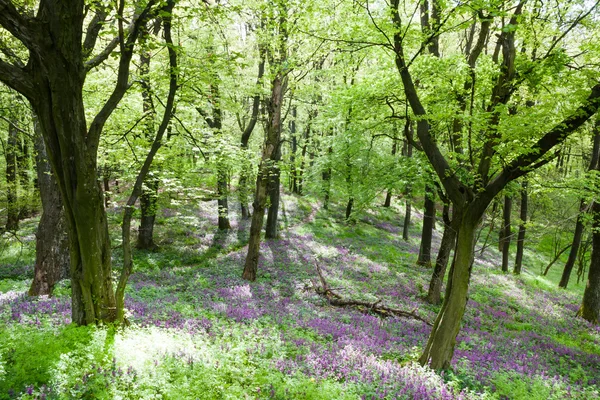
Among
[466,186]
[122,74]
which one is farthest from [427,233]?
[122,74]

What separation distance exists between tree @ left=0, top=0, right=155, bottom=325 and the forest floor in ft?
3.17

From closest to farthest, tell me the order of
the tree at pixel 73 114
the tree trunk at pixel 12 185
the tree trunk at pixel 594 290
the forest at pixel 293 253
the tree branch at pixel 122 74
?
the tree at pixel 73 114
the forest at pixel 293 253
the tree branch at pixel 122 74
the tree trunk at pixel 594 290
the tree trunk at pixel 12 185

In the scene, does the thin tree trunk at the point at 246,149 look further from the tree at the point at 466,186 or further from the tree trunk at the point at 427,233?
the tree at the point at 466,186

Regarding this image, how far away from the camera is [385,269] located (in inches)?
693

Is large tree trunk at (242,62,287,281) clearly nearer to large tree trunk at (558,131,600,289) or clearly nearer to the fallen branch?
the fallen branch

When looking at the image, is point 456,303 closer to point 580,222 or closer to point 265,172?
point 265,172

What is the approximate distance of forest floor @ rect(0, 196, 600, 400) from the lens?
16.9 feet

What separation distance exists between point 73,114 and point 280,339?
577cm

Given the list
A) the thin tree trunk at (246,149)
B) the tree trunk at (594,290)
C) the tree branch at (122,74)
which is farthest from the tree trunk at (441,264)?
the tree branch at (122,74)

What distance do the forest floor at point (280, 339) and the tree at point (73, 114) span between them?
3.17 feet

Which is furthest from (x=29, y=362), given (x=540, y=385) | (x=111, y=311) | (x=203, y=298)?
(x=540, y=385)

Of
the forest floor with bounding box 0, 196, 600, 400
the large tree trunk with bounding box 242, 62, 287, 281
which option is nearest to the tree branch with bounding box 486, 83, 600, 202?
the forest floor with bounding box 0, 196, 600, 400

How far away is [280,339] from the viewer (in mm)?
7461

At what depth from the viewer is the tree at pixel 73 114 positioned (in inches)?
202
